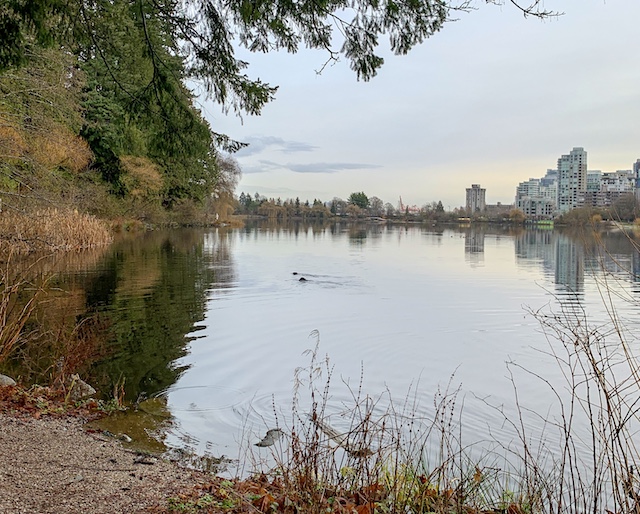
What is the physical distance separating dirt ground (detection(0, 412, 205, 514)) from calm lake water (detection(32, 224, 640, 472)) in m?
0.94

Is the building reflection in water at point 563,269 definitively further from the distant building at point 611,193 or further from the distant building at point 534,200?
the distant building at point 534,200

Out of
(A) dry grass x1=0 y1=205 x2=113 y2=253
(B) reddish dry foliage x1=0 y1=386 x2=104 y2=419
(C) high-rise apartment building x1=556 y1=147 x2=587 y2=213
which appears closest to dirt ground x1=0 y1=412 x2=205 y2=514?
(B) reddish dry foliage x1=0 y1=386 x2=104 y2=419

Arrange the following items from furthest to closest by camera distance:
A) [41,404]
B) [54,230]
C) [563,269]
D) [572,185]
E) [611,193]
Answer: [563,269] < [54,230] < [572,185] < [611,193] < [41,404]

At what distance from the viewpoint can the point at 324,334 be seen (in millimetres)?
11469

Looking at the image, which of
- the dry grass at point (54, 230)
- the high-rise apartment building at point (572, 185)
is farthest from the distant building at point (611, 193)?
the dry grass at point (54, 230)

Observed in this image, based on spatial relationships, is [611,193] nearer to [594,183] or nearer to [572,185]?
[594,183]

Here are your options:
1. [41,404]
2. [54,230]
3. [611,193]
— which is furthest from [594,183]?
[54,230]

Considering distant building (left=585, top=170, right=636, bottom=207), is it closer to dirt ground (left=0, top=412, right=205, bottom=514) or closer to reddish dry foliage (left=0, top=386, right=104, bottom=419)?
dirt ground (left=0, top=412, right=205, bottom=514)

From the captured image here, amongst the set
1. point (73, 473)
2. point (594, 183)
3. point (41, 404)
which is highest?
point (594, 183)

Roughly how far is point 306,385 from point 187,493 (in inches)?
164

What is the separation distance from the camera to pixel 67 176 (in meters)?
30.3

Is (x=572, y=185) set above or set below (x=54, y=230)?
above

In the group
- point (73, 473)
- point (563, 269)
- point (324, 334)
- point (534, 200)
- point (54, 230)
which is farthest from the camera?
point (534, 200)

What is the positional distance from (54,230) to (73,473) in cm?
2091
